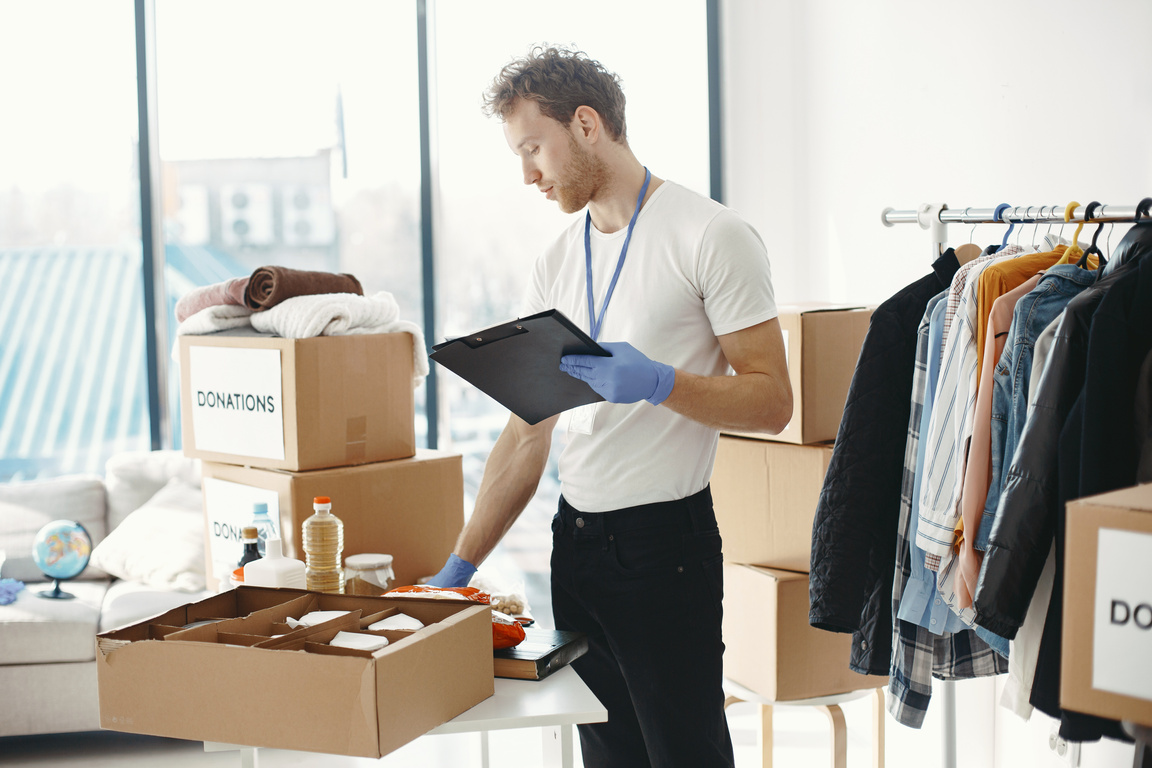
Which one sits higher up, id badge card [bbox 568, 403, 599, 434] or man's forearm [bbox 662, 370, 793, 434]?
man's forearm [bbox 662, 370, 793, 434]

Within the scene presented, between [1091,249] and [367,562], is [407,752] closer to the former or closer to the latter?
[367,562]

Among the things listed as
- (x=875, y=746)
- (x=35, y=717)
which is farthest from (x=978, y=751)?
(x=35, y=717)

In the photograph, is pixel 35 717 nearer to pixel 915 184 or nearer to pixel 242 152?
pixel 242 152

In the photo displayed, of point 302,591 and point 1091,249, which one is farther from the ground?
point 1091,249

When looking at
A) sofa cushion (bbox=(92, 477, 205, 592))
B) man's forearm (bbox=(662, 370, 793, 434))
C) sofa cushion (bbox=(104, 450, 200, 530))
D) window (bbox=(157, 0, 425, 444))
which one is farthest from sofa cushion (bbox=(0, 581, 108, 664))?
man's forearm (bbox=(662, 370, 793, 434))

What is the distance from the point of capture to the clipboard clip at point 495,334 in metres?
1.33

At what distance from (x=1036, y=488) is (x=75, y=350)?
336 centimetres

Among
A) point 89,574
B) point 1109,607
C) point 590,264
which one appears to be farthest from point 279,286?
point 1109,607

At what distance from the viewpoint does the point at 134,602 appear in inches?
115

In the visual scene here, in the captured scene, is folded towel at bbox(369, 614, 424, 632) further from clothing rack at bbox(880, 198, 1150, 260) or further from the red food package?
clothing rack at bbox(880, 198, 1150, 260)

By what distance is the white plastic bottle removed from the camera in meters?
1.58

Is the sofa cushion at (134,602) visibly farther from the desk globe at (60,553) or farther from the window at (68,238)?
the window at (68,238)

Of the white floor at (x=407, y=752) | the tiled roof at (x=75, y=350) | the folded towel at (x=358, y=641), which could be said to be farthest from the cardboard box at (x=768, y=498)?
the tiled roof at (x=75, y=350)

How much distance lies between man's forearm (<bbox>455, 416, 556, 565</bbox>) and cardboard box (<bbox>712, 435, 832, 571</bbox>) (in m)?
0.66
